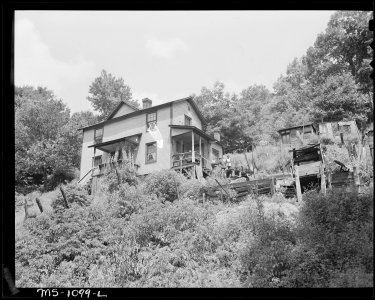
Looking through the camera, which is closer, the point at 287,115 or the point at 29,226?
the point at 29,226

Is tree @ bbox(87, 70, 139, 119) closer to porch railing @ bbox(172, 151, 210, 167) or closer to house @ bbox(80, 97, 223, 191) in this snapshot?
house @ bbox(80, 97, 223, 191)

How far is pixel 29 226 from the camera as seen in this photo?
14.6 meters

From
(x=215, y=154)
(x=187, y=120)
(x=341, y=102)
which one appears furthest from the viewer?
(x=215, y=154)

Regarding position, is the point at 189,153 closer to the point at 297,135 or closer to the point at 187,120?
the point at 187,120

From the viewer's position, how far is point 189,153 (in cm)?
2450

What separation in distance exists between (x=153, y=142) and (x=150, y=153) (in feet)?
3.14

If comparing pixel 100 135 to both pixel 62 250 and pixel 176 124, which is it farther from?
pixel 62 250

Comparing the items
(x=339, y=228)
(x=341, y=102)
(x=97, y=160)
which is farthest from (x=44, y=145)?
(x=339, y=228)

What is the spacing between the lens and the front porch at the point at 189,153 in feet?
77.0

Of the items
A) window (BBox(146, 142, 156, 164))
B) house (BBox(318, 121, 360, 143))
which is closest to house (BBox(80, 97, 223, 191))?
window (BBox(146, 142, 156, 164))

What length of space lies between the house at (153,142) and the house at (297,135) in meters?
6.67
